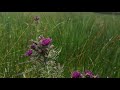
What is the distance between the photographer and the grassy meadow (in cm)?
369

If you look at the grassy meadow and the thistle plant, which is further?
the grassy meadow

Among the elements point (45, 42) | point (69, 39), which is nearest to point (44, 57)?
point (45, 42)

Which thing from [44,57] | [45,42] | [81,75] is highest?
[45,42]

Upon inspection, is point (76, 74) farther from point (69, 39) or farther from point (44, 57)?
point (69, 39)

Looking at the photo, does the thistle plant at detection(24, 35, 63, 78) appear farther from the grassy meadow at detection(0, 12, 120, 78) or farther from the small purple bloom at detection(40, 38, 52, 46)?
the grassy meadow at detection(0, 12, 120, 78)

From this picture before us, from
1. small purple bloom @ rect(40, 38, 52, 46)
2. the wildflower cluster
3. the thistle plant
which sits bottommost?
the wildflower cluster

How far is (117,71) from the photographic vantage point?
145 inches

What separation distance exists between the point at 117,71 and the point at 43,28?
0.92 metres

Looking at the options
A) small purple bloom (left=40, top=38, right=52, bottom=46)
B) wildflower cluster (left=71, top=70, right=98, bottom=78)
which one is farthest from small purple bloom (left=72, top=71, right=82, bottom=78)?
→ small purple bloom (left=40, top=38, right=52, bottom=46)

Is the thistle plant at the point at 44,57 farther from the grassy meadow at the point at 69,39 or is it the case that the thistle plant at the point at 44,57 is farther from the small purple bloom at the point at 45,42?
the grassy meadow at the point at 69,39

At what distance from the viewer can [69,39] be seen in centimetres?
393

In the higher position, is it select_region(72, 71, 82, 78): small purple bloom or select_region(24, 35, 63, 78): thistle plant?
select_region(24, 35, 63, 78): thistle plant
